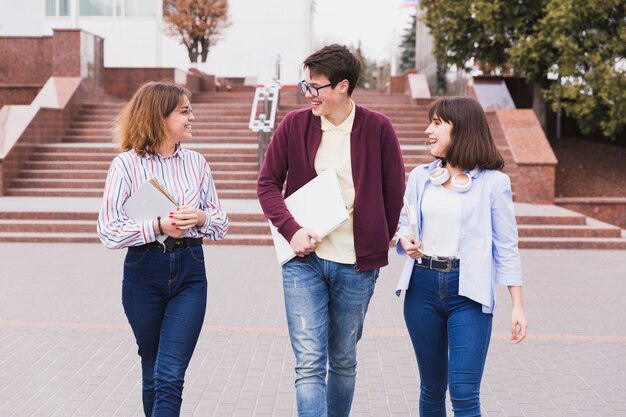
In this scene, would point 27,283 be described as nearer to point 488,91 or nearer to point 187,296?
point 187,296

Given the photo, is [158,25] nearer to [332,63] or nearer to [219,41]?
[219,41]

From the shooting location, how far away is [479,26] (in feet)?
62.2

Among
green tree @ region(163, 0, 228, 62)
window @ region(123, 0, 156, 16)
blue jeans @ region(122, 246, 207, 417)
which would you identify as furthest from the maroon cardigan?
window @ region(123, 0, 156, 16)

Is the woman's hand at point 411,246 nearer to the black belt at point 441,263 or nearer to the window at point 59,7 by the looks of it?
the black belt at point 441,263

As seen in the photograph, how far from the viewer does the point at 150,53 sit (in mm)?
34094

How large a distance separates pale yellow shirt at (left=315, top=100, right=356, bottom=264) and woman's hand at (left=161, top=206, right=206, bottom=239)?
542 millimetres

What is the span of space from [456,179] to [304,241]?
702 mm

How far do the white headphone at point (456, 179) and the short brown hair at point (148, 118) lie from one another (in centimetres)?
117

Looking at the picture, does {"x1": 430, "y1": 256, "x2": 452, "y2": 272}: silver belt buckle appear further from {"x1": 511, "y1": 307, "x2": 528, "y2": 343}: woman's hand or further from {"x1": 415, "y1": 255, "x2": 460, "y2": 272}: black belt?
{"x1": 511, "y1": 307, "x2": 528, "y2": 343}: woman's hand

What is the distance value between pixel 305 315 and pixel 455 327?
2.05 feet

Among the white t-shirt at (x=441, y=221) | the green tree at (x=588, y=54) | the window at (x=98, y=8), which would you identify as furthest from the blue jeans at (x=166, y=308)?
the window at (x=98, y=8)

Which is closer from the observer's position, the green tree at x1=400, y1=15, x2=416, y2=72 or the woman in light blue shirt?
the woman in light blue shirt

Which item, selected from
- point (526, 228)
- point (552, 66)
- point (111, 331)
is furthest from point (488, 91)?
point (111, 331)

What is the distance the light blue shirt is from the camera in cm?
353
